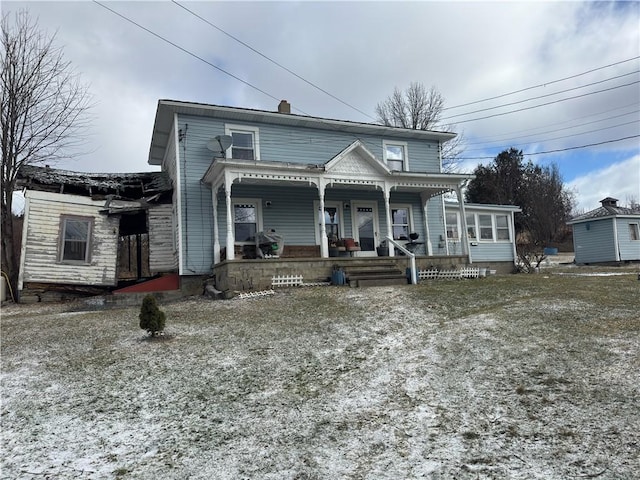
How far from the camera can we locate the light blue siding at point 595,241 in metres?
26.5

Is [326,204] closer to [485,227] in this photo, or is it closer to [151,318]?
[485,227]

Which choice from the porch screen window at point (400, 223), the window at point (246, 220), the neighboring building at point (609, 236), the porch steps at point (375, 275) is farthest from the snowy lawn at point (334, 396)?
the neighboring building at point (609, 236)

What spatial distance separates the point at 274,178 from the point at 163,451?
10.2m

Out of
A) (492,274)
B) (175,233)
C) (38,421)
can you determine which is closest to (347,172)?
(175,233)

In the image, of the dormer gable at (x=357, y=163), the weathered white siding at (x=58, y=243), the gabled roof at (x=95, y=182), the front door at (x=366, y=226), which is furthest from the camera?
the front door at (x=366, y=226)

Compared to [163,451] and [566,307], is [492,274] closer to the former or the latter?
[566,307]

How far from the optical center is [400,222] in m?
17.8

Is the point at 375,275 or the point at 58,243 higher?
the point at 58,243

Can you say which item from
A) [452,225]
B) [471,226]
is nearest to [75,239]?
[452,225]

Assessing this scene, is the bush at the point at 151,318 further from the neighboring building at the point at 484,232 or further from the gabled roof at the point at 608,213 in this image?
the gabled roof at the point at 608,213

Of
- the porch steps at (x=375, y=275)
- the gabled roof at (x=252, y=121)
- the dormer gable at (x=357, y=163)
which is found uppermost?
the gabled roof at (x=252, y=121)

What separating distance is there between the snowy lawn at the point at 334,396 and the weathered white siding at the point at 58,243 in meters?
5.64

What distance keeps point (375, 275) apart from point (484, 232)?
9.52m

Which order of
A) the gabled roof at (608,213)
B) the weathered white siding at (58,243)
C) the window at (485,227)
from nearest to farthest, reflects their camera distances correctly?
the weathered white siding at (58,243), the window at (485,227), the gabled roof at (608,213)
